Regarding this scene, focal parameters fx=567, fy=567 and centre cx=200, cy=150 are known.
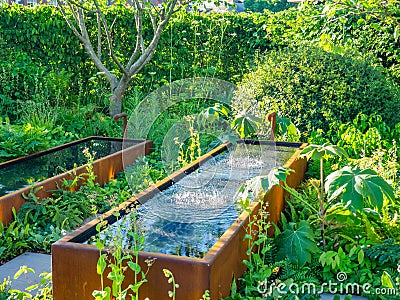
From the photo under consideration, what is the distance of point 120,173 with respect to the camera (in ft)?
20.0

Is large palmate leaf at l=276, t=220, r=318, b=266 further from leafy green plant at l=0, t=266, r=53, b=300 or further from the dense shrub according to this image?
the dense shrub

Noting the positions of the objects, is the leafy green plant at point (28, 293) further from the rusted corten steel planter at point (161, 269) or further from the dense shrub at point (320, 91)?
the dense shrub at point (320, 91)

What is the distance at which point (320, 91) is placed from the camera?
705 centimetres

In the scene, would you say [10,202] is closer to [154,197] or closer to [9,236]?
[9,236]

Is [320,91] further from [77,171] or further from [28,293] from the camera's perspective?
[28,293]

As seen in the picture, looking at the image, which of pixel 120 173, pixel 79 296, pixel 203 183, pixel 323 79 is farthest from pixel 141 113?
pixel 79 296

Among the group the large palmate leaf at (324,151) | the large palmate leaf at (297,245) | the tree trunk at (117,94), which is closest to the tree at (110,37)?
the tree trunk at (117,94)

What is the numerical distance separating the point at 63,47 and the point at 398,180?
20.2ft

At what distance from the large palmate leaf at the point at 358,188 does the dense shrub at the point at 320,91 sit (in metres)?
3.26

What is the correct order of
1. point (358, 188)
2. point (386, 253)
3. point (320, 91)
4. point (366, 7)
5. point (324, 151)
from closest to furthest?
1. point (358, 188)
2. point (386, 253)
3. point (324, 151)
4. point (366, 7)
5. point (320, 91)

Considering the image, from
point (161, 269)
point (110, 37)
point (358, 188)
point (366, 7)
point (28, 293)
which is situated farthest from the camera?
point (110, 37)

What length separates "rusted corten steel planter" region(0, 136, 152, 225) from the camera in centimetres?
451

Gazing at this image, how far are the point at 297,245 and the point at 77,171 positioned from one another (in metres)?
2.39

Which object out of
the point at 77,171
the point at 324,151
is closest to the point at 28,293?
the point at 77,171
